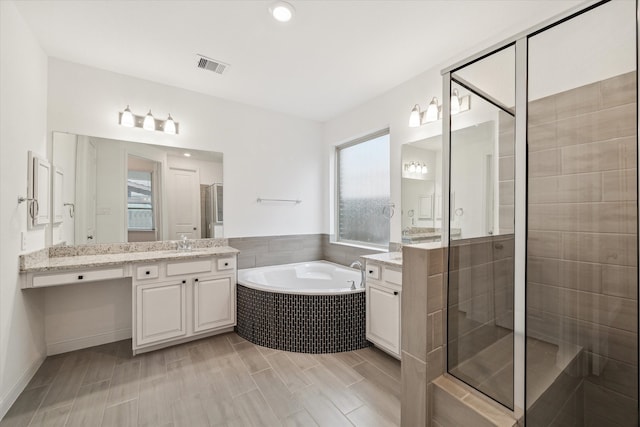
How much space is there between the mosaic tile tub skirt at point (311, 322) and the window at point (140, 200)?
4.65 ft

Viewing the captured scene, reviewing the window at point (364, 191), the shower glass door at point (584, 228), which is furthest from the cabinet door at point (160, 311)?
the shower glass door at point (584, 228)

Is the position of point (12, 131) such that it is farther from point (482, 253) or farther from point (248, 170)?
point (482, 253)

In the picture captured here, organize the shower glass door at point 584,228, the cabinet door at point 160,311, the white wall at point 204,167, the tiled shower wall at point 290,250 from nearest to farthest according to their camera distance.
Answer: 1. the shower glass door at point 584,228
2. the cabinet door at point 160,311
3. the white wall at point 204,167
4. the tiled shower wall at point 290,250

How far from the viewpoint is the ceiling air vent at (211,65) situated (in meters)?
2.43

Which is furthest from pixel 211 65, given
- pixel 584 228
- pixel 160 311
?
pixel 584 228

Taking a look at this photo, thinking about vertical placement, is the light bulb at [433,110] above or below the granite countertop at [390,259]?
above

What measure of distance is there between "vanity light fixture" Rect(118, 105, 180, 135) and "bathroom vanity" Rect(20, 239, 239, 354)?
1.20 metres

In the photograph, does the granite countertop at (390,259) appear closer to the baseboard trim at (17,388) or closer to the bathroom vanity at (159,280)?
the bathroom vanity at (159,280)

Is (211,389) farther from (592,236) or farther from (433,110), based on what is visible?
(433,110)

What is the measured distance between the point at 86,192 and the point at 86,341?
1385mm

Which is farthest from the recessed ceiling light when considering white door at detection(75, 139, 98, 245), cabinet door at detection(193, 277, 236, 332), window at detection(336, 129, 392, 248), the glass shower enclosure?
cabinet door at detection(193, 277, 236, 332)

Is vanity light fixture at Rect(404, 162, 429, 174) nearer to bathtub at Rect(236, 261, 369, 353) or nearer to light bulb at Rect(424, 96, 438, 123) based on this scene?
light bulb at Rect(424, 96, 438, 123)

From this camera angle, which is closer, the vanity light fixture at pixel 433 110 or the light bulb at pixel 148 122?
the vanity light fixture at pixel 433 110

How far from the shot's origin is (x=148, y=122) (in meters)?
2.76
